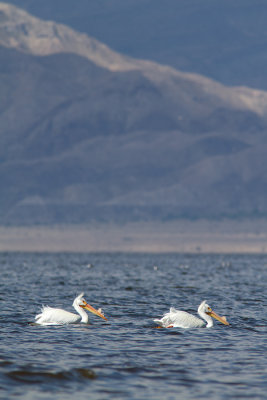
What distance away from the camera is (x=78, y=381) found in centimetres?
2500

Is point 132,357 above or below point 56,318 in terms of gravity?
below

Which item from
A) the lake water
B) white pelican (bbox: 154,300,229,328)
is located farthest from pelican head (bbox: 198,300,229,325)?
the lake water

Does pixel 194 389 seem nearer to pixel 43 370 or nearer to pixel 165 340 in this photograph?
pixel 43 370

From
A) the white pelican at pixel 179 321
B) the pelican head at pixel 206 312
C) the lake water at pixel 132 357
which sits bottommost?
the lake water at pixel 132 357

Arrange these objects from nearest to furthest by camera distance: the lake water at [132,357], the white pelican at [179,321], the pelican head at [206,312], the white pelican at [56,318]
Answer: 1. the lake water at [132,357]
2. the white pelican at [179,321]
3. the white pelican at [56,318]
4. the pelican head at [206,312]

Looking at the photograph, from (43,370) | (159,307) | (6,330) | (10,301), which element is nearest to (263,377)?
(43,370)

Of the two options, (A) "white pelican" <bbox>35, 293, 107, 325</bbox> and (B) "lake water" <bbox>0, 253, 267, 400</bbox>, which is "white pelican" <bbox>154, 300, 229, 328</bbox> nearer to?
(B) "lake water" <bbox>0, 253, 267, 400</bbox>

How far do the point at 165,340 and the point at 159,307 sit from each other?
15.4 metres

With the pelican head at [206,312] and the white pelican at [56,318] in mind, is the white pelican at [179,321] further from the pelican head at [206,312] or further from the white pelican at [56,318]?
the white pelican at [56,318]

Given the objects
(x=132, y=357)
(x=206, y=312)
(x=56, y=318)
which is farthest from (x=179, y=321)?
(x=132, y=357)

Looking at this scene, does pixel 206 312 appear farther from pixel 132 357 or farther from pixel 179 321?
pixel 132 357

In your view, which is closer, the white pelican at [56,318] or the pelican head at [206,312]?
the white pelican at [56,318]

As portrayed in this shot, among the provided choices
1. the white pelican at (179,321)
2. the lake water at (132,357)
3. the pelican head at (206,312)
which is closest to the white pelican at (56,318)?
the lake water at (132,357)

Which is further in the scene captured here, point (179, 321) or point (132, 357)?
point (179, 321)
